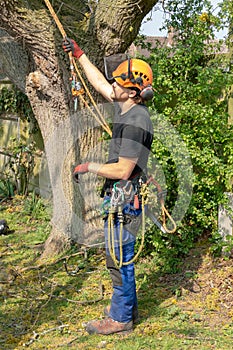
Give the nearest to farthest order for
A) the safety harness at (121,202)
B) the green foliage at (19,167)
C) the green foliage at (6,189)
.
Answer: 1. the safety harness at (121,202)
2. the green foliage at (19,167)
3. the green foliage at (6,189)

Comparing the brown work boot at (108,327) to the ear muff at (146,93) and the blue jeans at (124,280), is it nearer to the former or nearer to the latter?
the blue jeans at (124,280)

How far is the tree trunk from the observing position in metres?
5.29

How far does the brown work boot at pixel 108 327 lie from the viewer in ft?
13.8

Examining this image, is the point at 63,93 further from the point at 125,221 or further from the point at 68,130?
the point at 125,221

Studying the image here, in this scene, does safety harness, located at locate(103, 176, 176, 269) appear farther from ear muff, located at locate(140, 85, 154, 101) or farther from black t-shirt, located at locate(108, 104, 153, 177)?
ear muff, located at locate(140, 85, 154, 101)

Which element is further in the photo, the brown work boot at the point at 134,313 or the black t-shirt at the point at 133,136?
the brown work boot at the point at 134,313

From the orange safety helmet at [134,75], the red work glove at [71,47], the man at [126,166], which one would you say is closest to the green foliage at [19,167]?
the red work glove at [71,47]

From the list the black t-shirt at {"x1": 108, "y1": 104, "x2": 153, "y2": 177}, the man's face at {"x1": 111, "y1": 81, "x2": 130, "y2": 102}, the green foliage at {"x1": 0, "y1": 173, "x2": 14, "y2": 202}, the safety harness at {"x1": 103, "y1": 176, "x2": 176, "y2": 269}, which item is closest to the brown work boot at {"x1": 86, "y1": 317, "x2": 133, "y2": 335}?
the safety harness at {"x1": 103, "y1": 176, "x2": 176, "y2": 269}

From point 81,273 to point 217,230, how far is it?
58.4 inches

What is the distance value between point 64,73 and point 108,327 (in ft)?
8.67

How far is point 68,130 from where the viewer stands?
5844mm

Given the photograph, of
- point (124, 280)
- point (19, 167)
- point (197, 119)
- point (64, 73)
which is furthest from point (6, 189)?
point (124, 280)

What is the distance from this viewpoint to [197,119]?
17.8 feet

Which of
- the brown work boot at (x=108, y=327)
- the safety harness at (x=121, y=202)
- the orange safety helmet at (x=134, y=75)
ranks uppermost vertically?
the orange safety helmet at (x=134, y=75)
